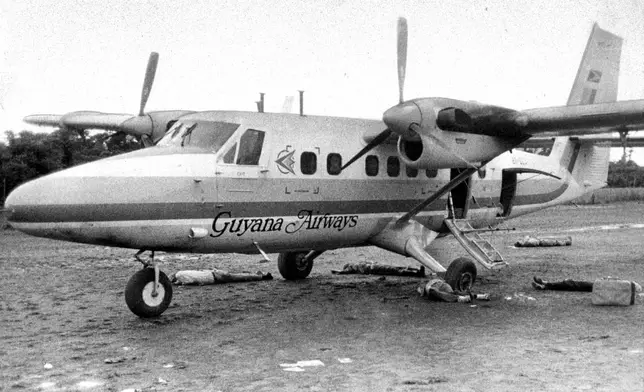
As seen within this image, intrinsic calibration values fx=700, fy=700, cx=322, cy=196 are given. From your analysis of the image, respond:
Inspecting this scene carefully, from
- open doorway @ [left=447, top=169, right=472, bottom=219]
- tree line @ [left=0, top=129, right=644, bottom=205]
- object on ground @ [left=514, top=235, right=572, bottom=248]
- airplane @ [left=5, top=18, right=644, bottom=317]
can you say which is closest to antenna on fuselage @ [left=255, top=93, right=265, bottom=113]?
airplane @ [left=5, top=18, right=644, bottom=317]

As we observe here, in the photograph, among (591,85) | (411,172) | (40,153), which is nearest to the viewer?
(411,172)

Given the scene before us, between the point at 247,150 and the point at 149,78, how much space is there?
4.49 m

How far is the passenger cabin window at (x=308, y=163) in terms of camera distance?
479 inches

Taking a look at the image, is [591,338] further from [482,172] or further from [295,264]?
[295,264]

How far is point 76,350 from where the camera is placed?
8.67 m

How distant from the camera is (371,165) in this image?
13.2 m

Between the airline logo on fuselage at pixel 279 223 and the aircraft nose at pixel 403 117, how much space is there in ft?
6.42

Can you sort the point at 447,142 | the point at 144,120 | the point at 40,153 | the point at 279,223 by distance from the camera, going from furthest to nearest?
1. the point at 40,153
2. the point at 144,120
3. the point at 447,142
4. the point at 279,223

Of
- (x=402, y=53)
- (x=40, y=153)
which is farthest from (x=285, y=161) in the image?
(x=40, y=153)

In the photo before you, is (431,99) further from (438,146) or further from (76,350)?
(76,350)

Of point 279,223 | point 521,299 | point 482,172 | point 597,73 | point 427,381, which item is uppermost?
point 597,73

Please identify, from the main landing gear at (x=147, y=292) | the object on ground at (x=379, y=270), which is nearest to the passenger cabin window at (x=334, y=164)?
the main landing gear at (x=147, y=292)

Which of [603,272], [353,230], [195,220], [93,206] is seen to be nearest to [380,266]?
[353,230]

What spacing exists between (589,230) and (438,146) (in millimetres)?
20529
